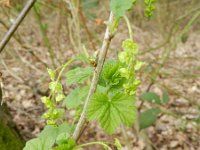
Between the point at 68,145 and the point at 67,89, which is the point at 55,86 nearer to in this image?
the point at 68,145

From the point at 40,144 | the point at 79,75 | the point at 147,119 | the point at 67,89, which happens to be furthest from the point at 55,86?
the point at 67,89

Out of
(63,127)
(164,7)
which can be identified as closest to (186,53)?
(164,7)

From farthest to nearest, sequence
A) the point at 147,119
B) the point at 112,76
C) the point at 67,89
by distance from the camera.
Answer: the point at 67,89
the point at 147,119
the point at 112,76

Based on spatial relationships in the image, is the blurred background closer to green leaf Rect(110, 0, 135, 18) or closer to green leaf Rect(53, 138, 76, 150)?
green leaf Rect(53, 138, 76, 150)

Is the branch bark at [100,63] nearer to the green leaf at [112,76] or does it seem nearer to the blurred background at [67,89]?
the green leaf at [112,76]

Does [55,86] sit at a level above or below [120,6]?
below

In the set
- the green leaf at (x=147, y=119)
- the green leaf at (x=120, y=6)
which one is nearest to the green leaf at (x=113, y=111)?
the green leaf at (x=120, y=6)

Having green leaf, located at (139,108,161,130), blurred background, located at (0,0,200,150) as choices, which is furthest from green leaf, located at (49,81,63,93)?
green leaf, located at (139,108,161,130)
